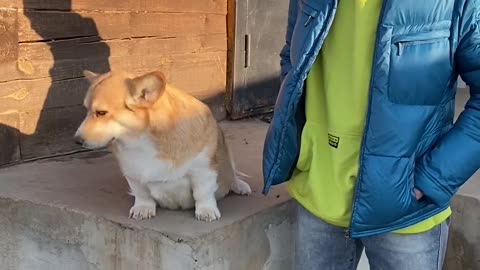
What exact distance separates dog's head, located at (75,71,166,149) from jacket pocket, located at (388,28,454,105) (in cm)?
84

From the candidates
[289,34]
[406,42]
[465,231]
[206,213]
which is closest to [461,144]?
[406,42]

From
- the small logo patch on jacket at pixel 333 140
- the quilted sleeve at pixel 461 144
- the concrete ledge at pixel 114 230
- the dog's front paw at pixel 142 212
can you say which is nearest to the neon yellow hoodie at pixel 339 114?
the small logo patch on jacket at pixel 333 140

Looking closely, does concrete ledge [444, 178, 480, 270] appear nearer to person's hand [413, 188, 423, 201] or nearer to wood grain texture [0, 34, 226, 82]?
person's hand [413, 188, 423, 201]

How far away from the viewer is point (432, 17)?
6.07 ft

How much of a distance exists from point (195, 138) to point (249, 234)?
0.45 metres

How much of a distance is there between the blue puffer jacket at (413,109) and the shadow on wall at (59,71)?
5.98 feet

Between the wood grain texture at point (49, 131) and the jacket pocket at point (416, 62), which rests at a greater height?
the jacket pocket at point (416, 62)

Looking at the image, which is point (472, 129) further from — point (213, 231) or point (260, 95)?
point (260, 95)

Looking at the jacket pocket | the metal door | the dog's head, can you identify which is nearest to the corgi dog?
the dog's head

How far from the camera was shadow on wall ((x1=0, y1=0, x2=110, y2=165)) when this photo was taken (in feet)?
11.2

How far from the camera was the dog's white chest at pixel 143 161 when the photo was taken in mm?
2430

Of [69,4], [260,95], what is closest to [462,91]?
[260,95]

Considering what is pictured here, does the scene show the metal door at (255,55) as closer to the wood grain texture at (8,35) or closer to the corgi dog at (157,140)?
the wood grain texture at (8,35)

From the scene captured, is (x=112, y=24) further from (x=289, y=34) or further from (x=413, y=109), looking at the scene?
(x=413, y=109)
